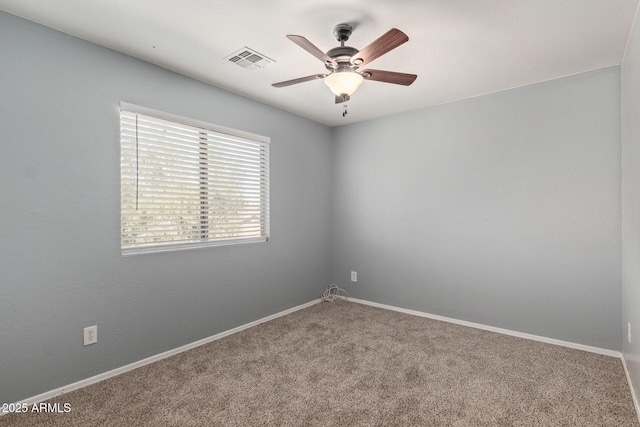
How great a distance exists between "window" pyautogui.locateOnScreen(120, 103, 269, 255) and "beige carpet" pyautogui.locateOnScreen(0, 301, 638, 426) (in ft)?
3.35

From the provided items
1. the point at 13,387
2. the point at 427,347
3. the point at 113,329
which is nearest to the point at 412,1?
the point at 427,347

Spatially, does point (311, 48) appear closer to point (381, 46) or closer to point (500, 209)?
point (381, 46)

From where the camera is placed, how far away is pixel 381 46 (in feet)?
5.84

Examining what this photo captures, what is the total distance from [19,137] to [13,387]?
60.3 inches

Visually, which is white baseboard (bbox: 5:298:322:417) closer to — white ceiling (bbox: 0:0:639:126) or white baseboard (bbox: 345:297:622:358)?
white baseboard (bbox: 345:297:622:358)

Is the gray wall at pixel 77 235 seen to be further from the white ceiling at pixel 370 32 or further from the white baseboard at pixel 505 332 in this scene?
the white baseboard at pixel 505 332

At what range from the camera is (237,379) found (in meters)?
2.25

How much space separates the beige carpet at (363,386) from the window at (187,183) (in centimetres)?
102

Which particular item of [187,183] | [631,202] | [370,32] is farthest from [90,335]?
[631,202]

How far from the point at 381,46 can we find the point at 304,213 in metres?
2.50

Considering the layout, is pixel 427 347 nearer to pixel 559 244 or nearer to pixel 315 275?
pixel 559 244

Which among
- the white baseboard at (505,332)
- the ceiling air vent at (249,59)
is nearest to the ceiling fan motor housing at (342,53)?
the ceiling air vent at (249,59)

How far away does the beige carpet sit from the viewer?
183 centimetres

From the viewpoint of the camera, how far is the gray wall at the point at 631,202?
6.16ft
